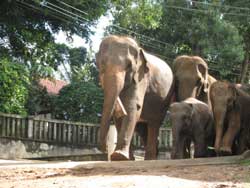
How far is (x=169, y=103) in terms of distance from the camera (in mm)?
12273

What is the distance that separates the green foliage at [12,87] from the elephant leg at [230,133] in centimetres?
943

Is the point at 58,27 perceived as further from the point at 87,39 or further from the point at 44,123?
the point at 44,123

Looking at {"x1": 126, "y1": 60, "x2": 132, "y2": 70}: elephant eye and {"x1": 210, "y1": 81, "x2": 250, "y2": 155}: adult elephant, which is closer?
{"x1": 126, "y1": 60, "x2": 132, "y2": 70}: elephant eye

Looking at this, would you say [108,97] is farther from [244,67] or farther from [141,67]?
[244,67]

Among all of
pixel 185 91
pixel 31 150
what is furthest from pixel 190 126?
pixel 31 150

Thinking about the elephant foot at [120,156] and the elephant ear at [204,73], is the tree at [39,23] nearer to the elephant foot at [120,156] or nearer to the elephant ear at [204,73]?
the elephant ear at [204,73]

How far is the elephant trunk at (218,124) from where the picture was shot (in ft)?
36.2

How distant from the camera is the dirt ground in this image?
648 centimetres

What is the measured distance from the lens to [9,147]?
17.3 m

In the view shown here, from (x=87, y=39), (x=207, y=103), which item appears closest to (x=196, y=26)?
(x=87, y=39)

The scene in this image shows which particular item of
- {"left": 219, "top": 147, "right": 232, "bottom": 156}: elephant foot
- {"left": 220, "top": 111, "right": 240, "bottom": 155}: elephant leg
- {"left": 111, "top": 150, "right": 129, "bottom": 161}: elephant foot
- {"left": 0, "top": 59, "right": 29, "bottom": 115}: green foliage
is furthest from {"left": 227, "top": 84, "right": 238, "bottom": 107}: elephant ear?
{"left": 0, "top": 59, "right": 29, "bottom": 115}: green foliage

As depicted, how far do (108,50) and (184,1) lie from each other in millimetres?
18826

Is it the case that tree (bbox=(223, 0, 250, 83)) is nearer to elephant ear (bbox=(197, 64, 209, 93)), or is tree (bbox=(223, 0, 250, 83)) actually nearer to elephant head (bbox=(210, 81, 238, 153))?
elephant ear (bbox=(197, 64, 209, 93))

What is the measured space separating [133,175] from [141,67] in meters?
3.64
